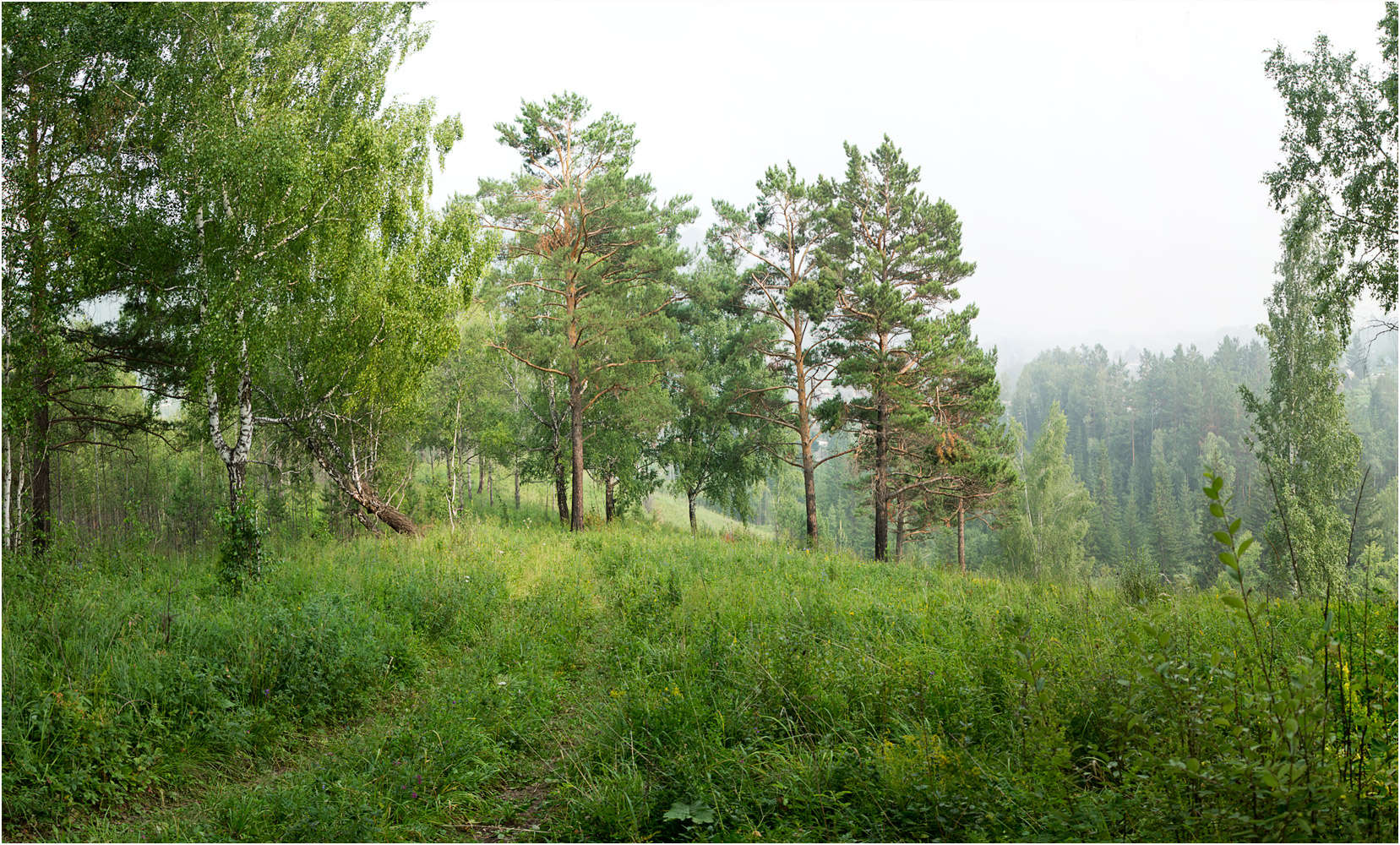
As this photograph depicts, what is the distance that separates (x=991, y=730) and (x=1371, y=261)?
12735 mm

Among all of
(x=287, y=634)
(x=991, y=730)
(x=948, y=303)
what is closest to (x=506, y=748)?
(x=287, y=634)

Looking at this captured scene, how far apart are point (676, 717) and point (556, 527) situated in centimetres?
1518

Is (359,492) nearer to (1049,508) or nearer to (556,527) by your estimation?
(556,527)

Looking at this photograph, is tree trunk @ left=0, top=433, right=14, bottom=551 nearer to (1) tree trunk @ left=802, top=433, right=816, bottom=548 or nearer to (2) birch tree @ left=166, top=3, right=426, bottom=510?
(2) birch tree @ left=166, top=3, right=426, bottom=510

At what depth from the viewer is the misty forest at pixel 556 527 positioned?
340 cm

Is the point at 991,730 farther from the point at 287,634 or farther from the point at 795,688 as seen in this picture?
the point at 287,634

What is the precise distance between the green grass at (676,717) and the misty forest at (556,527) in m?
0.04

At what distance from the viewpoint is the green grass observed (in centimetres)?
286

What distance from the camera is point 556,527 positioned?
18969 mm

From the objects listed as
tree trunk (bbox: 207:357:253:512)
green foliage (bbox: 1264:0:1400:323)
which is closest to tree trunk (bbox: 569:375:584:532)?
tree trunk (bbox: 207:357:253:512)

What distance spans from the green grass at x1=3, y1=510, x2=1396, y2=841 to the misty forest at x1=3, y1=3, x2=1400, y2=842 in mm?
37

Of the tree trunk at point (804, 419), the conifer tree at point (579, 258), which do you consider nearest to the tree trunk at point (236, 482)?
the conifer tree at point (579, 258)

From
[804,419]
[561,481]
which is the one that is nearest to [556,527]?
[561,481]

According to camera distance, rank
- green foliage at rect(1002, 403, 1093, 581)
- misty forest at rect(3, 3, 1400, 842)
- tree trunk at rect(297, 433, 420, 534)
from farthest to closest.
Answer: green foliage at rect(1002, 403, 1093, 581) → tree trunk at rect(297, 433, 420, 534) → misty forest at rect(3, 3, 1400, 842)
